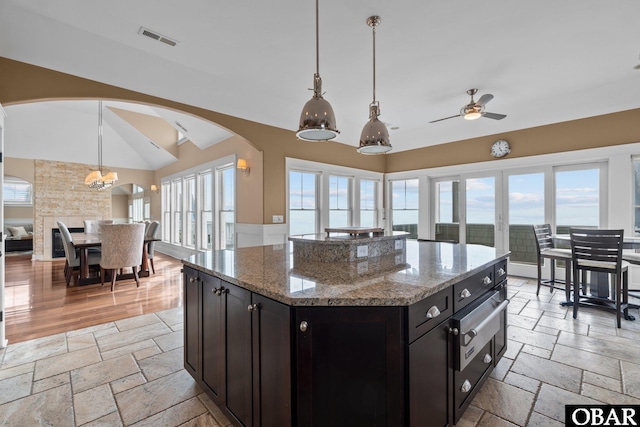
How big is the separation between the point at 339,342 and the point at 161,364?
192cm

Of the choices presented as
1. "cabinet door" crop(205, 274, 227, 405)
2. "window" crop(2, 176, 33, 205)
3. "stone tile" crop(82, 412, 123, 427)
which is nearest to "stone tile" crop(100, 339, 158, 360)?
"stone tile" crop(82, 412, 123, 427)

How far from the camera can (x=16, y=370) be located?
2242 mm

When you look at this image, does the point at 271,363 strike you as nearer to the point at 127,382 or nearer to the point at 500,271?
the point at 127,382

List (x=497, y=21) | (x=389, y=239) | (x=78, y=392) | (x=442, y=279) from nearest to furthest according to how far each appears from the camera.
→ (x=442, y=279) → (x=78, y=392) → (x=389, y=239) → (x=497, y=21)

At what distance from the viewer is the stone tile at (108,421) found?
66.4 inches

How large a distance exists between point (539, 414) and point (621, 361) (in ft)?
3.94

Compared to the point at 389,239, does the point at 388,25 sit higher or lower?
higher

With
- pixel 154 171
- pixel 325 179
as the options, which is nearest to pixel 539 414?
pixel 325 179

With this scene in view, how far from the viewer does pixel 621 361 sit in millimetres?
2287

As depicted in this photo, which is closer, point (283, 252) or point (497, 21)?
point (283, 252)

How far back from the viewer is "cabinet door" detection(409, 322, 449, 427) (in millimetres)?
A: 1227

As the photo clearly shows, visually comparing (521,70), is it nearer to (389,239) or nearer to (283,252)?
(389,239)

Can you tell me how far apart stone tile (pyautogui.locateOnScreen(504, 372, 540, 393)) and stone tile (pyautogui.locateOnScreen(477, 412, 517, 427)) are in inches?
17.7

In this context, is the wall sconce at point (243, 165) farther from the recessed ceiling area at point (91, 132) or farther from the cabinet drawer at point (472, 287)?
the cabinet drawer at point (472, 287)
